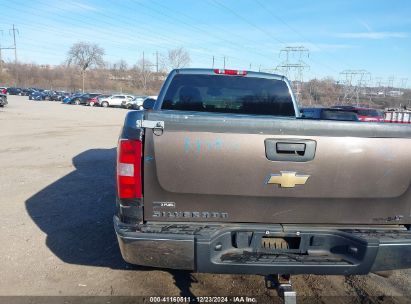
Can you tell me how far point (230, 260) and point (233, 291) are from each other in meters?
0.95

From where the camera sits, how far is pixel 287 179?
9.11 feet

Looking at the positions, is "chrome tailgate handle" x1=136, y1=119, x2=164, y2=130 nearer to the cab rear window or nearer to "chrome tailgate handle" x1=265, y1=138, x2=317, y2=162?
"chrome tailgate handle" x1=265, y1=138, x2=317, y2=162

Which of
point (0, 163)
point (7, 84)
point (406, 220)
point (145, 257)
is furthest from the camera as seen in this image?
point (7, 84)

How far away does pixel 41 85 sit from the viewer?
108250 millimetres

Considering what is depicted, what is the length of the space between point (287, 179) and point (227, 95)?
2.07 meters

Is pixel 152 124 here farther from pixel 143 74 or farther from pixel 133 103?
pixel 143 74

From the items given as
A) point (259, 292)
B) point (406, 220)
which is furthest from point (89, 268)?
point (406, 220)

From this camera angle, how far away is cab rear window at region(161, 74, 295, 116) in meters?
4.53

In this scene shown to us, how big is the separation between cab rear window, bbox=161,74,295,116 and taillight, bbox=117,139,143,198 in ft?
5.94

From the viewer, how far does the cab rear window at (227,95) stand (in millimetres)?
4531

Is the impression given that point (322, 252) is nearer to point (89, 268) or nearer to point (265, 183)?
point (265, 183)

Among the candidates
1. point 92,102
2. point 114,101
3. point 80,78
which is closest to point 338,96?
point 114,101

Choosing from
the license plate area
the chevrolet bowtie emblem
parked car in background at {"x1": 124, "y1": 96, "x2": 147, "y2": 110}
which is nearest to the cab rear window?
the chevrolet bowtie emblem

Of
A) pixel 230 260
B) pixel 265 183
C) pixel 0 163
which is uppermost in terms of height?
pixel 265 183
